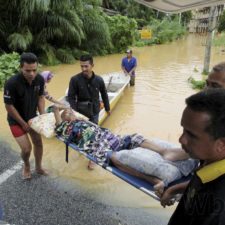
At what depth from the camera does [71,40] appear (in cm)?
1599

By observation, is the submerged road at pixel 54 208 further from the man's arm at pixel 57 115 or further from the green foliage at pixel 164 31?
the green foliage at pixel 164 31

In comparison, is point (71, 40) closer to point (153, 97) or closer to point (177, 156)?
point (153, 97)

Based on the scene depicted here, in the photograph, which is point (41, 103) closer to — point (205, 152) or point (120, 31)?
point (205, 152)

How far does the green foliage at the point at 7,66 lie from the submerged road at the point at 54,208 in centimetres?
602

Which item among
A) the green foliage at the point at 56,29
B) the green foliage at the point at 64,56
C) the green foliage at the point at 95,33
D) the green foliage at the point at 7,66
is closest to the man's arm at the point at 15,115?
the green foliage at the point at 7,66

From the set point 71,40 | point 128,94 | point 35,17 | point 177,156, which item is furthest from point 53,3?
point 177,156

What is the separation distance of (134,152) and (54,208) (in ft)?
4.18

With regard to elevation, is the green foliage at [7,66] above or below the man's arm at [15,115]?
below

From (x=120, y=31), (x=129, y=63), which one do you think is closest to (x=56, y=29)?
(x=129, y=63)

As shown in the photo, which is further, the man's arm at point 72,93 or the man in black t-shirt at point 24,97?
the man's arm at point 72,93

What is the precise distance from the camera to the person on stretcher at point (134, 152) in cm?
323

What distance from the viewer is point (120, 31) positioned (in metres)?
19.6

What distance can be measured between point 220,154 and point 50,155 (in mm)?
4614


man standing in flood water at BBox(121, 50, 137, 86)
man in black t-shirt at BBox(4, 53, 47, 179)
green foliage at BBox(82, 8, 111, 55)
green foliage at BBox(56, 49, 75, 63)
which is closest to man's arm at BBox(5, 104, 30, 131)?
man in black t-shirt at BBox(4, 53, 47, 179)
